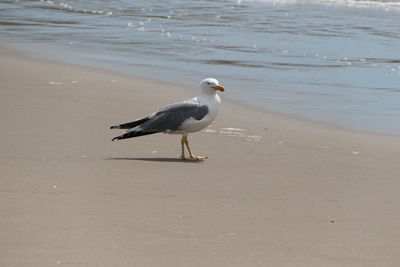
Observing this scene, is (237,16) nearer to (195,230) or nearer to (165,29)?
(165,29)

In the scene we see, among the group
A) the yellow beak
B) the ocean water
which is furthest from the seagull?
the ocean water

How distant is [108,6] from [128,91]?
16216 millimetres

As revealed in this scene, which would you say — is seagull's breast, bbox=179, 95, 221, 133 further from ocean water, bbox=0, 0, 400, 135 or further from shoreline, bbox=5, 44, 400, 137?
ocean water, bbox=0, 0, 400, 135

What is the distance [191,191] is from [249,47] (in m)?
10.8

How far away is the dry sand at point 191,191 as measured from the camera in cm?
439

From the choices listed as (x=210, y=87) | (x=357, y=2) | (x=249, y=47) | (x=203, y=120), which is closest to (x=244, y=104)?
(x=210, y=87)

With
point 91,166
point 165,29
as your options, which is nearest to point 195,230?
point 91,166

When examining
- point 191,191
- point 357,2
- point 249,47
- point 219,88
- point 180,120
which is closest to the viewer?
point 191,191

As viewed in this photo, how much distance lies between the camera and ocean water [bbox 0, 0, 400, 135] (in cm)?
1081

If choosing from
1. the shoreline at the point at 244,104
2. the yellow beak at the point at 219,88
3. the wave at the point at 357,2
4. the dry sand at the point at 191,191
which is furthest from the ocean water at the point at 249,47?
the wave at the point at 357,2

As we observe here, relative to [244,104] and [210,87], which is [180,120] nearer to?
[210,87]

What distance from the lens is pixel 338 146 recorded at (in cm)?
791

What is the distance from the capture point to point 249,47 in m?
16.3

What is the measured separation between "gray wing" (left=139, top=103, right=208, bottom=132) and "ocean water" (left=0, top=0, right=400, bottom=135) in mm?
2248
